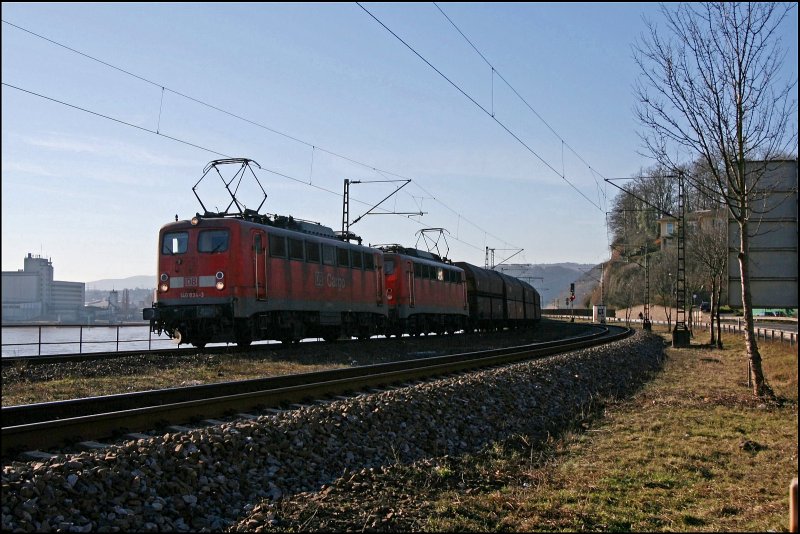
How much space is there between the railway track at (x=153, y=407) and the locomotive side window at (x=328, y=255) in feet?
30.2

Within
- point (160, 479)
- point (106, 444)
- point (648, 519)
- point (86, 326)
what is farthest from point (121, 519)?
point (86, 326)

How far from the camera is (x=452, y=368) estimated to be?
54.5 ft

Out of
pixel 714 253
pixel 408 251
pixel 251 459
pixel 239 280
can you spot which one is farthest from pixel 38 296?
pixel 251 459

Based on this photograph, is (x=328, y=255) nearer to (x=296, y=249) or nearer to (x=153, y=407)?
(x=296, y=249)

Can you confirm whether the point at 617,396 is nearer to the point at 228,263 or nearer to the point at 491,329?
the point at 228,263

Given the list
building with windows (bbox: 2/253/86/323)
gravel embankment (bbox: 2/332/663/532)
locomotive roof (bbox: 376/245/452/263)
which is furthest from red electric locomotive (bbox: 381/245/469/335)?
gravel embankment (bbox: 2/332/663/532)

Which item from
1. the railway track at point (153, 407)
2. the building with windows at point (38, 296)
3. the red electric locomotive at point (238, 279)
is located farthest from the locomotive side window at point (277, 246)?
the building with windows at point (38, 296)

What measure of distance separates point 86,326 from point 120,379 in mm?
9507

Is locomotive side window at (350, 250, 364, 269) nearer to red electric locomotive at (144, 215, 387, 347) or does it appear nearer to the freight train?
the freight train

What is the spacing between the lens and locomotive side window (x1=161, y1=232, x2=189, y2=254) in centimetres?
2048

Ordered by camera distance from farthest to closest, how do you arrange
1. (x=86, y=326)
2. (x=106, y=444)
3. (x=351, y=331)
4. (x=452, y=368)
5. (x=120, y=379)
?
(x=351, y=331) < (x=86, y=326) < (x=452, y=368) < (x=120, y=379) < (x=106, y=444)

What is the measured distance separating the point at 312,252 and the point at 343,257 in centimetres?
240

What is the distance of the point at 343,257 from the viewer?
25531 millimetres

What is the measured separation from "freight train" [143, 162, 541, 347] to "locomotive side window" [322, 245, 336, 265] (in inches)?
1.4
